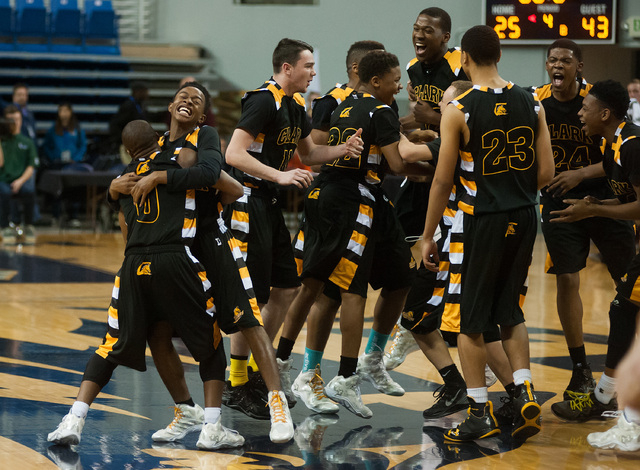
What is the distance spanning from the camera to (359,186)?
5406 millimetres

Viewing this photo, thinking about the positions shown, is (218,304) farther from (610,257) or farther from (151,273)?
(610,257)

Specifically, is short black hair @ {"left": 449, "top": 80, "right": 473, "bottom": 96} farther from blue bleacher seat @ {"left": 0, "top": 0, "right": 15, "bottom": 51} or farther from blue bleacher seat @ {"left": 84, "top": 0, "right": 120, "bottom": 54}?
blue bleacher seat @ {"left": 0, "top": 0, "right": 15, "bottom": 51}

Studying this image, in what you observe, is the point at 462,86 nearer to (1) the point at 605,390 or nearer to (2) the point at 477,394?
(2) the point at 477,394

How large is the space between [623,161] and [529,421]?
143cm

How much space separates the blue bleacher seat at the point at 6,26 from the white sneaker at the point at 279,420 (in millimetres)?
14684

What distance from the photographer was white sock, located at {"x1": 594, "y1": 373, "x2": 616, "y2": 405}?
16.9 feet

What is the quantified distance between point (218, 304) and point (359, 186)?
3.98 feet

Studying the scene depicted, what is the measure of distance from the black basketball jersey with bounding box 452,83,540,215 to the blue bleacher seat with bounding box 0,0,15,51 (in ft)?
48.0

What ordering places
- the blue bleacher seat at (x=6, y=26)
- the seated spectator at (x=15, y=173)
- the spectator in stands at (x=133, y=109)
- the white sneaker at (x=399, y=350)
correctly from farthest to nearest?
the blue bleacher seat at (x=6, y=26)
the spectator in stands at (x=133, y=109)
the seated spectator at (x=15, y=173)
the white sneaker at (x=399, y=350)


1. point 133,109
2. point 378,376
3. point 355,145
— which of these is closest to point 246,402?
point 378,376

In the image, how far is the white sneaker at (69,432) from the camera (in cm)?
433

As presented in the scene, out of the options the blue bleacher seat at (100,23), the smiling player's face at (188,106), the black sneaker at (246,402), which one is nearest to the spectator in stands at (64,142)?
the blue bleacher seat at (100,23)

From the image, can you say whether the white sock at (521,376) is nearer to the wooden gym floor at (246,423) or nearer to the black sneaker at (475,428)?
the black sneaker at (475,428)

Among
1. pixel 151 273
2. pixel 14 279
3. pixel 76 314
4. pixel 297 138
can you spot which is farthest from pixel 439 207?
pixel 14 279
